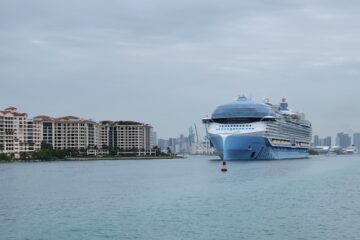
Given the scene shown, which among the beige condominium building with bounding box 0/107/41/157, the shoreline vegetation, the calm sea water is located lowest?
the calm sea water

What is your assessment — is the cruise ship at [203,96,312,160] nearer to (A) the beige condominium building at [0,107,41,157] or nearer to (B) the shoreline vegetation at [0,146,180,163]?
(B) the shoreline vegetation at [0,146,180,163]

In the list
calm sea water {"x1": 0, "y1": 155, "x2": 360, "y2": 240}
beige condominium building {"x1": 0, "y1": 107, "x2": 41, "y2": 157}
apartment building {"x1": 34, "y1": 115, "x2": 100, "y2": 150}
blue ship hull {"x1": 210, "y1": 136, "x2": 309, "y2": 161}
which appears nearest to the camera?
calm sea water {"x1": 0, "y1": 155, "x2": 360, "y2": 240}

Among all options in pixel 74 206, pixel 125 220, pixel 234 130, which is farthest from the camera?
pixel 234 130

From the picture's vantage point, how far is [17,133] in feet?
524

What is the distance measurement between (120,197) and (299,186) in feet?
49.8

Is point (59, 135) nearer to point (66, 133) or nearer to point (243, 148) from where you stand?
point (66, 133)

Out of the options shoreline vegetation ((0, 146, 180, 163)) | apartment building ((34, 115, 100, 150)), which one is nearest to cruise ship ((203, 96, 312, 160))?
shoreline vegetation ((0, 146, 180, 163))

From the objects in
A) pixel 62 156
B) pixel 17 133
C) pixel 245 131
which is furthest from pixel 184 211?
pixel 17 133

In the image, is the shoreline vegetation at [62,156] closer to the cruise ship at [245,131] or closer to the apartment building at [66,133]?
the apartment building at [66,133]

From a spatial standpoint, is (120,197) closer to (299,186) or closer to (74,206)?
(74,206)

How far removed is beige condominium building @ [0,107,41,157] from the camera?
155750 millimetres

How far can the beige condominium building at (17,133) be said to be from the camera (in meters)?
156

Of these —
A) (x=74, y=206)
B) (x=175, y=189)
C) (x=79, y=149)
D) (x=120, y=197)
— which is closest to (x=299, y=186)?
(x=175, y=189)

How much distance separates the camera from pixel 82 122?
18175 centimetres
